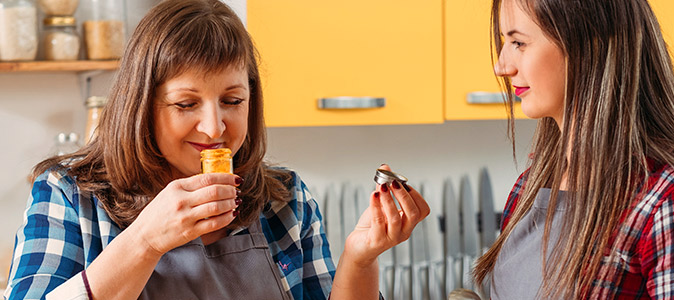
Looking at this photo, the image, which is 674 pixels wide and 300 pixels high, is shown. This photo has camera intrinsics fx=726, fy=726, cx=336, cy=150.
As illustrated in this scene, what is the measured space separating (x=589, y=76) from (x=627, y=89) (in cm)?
5

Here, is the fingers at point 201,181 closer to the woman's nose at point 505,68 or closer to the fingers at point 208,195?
the fingers at point 208,195

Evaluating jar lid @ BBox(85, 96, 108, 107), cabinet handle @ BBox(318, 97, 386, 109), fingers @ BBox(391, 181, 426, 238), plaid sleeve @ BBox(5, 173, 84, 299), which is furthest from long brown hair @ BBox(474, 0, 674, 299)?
jar lid @ BBox(85, 96, 108, 107)

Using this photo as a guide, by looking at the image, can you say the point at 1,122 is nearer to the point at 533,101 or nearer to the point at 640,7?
the point at 533,101

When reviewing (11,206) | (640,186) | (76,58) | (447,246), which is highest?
(76,58)

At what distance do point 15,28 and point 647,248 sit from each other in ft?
4.71

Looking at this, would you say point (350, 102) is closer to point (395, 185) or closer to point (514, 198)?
point (514, 198)

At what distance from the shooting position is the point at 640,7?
3.11 feet

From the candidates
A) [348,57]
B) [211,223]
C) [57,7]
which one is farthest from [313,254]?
[57,7]

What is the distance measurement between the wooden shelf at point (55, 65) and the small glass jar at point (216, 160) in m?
0.75

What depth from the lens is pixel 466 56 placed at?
189cm

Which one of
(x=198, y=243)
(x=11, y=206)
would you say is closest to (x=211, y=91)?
(x=198, y=243)

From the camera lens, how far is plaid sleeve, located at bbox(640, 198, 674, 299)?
84 cm

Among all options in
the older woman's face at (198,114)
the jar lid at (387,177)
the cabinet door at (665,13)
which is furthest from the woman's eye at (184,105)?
the cabinet door at (665,13)

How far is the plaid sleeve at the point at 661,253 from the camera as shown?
2.75ft
